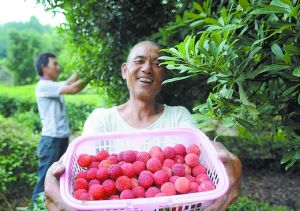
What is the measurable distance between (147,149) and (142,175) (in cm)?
40

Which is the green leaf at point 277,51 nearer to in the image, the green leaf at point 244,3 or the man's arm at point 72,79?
the green leaf at point 244,3

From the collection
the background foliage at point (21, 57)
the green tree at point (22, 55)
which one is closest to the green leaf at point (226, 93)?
the background foliage at point (21, 57)

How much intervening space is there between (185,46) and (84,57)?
6.51 ft

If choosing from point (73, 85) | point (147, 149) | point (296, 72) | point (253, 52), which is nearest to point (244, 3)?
point (253, 52)

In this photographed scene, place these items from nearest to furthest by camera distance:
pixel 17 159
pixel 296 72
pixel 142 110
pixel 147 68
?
pixel 296 72
pixel 147 68
pixel 142 110
pixel 17 159

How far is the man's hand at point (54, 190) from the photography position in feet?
4.89

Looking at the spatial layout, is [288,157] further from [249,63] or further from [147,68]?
[147,68]

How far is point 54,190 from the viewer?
153cm

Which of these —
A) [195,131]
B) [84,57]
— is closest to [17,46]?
[84,57]

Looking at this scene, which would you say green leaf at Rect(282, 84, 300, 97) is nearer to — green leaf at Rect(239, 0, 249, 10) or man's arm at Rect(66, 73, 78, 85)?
green leaf at Rect(239, 0, 249, 10)

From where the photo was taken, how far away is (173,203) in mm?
1280

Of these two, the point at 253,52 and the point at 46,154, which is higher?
the point at 253,52

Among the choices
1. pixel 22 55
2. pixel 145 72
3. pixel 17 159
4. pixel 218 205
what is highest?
pixel 145 72

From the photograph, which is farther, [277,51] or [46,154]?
[46,154]
